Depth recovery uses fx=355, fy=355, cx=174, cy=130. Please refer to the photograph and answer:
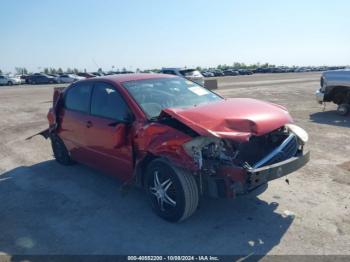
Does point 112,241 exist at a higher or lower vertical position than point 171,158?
lower

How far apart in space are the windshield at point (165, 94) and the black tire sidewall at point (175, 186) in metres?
0.68

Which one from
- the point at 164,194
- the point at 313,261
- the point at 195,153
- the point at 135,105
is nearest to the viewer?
the point at 313,261

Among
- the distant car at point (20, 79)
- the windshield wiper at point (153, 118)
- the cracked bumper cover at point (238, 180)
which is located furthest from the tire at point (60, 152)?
the distant car at point (20, 79)

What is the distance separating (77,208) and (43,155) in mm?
3163

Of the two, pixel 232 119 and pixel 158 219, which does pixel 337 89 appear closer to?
pixel 232 119

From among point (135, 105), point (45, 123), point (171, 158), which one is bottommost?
point (45, 123)

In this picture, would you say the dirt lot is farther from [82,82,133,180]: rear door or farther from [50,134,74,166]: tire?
[82,82,133,180]: rear door

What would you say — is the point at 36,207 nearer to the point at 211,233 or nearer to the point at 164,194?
the point at 164,194

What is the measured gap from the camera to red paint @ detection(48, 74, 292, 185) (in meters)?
3.79

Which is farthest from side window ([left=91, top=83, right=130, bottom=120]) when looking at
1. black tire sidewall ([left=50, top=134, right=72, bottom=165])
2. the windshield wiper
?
black tire sidewall ([left=50, top=134, right=72, bottom=165])

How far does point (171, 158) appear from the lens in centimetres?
385

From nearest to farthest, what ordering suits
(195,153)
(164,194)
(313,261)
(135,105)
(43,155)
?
(313,261) < (195,153) < (164,194) < (135,105) < (43,155)

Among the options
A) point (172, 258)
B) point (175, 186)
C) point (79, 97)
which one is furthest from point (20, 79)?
point (172, 258)

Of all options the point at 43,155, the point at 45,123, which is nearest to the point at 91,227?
the point at 43,155
